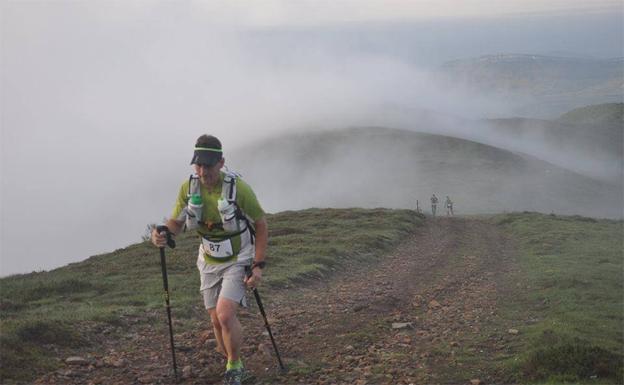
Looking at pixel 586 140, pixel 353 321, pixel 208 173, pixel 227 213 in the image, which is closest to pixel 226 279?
pixel 227 213

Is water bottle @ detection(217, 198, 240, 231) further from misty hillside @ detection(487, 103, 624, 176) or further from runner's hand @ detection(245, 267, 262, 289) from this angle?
misty hillside @ detection(487, 103, 624, 176)

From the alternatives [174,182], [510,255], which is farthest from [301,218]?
[174,182]

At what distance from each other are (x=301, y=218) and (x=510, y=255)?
17936 millimetres

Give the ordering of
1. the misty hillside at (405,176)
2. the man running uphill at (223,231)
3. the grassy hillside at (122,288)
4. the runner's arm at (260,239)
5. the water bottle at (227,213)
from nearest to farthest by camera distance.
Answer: the water bottle at (227,213), the man running uphill at (223,231), the runner's arm at (260,239), the grassy hillside at (122,288), the misty hillside at (405,176)

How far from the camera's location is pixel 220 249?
28.0ft

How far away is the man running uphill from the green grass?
4.34 metres

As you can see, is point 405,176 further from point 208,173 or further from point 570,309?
point 208,173

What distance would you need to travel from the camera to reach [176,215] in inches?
344

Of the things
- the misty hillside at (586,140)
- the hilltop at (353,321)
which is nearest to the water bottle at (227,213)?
the hilltop at (353,321)

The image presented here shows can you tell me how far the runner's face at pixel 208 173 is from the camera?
27.2 feet

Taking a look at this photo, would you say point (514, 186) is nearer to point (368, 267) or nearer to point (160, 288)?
point (368, 267)

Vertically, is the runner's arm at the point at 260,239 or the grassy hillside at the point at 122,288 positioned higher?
the runner's arm at the point at 260,239

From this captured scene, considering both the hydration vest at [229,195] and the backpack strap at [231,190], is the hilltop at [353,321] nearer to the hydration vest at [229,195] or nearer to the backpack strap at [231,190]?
the hydration vest at [229,195]

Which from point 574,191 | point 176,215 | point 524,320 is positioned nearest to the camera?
point 176,215
